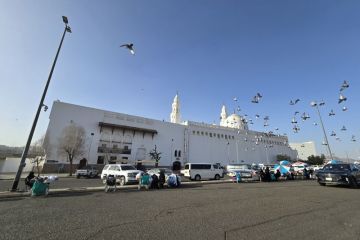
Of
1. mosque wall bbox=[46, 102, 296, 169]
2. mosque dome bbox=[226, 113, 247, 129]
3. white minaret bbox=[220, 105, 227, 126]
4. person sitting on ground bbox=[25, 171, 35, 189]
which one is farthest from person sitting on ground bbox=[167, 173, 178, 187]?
white minaret bbox=[220, 105, 227, 126]

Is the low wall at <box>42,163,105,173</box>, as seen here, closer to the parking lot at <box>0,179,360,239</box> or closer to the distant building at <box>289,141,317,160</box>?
the parking lot at <box>0,179,360,239</box>

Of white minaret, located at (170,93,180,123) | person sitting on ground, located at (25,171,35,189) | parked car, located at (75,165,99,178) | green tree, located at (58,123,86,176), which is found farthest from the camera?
white minaret, located at (170,93,180,123)

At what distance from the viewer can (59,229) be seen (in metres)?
5.00

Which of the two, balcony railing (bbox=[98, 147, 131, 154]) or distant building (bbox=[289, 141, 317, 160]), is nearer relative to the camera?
balcony railing (bbox=[98, 147, 131, 154])

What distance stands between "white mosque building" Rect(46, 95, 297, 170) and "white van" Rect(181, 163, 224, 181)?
1048cm

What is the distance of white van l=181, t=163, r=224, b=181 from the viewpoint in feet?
84.8

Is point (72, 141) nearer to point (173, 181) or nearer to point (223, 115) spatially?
point (173, 181)

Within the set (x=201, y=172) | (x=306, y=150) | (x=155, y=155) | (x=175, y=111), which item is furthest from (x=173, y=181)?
(x=306, y=150)

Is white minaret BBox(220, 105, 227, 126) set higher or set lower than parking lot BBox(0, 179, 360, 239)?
higher

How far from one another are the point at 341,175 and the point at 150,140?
50542 mm

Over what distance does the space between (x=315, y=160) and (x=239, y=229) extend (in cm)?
11043

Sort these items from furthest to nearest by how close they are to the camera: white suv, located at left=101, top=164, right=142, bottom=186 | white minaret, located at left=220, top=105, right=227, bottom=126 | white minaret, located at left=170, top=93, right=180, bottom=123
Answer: white minaret, located at left=220, top=105, right=227, bottom=126 → white minaret, located at left=170, top=93, right=180, bottom=123 → white suv, located at left=101, top=164, right=142, bottom=186

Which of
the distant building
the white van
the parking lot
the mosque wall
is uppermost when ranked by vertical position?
the distant building

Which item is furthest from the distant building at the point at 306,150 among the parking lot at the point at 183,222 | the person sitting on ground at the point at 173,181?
the parking lot at the point at 183,222
